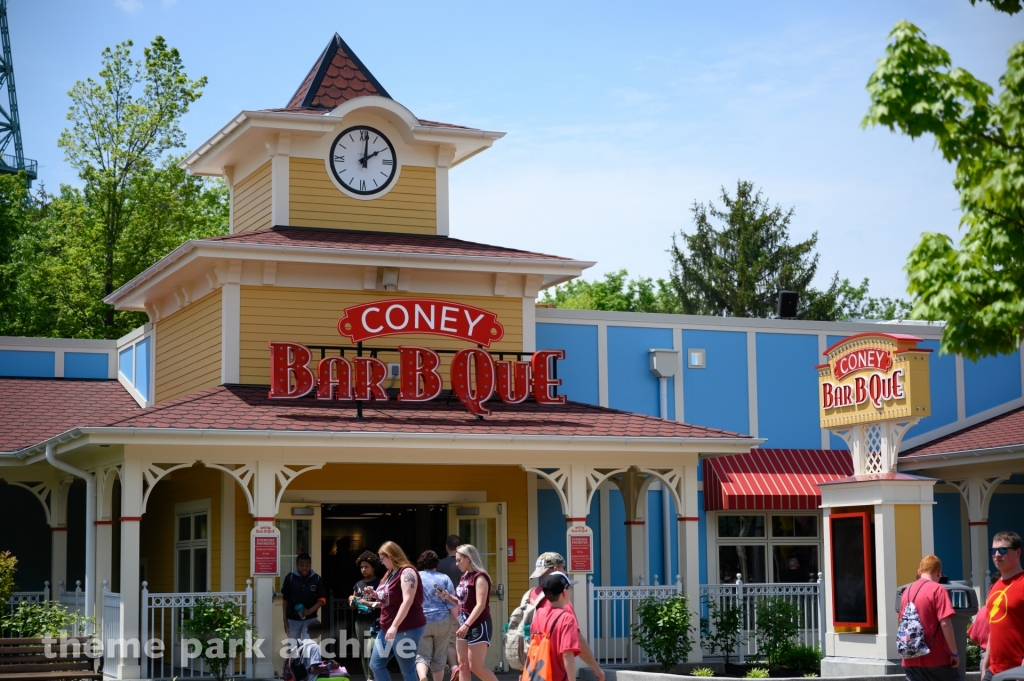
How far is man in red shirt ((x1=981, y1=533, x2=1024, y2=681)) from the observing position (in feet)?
34.4

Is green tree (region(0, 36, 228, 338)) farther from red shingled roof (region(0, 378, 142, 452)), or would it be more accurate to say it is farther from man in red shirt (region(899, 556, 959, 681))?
man in red shirt (region(899, 556, 959, 681))

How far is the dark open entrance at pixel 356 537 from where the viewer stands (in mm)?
21984

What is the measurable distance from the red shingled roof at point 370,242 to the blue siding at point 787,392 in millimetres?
4970

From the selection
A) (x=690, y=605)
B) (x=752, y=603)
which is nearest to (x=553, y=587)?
(x=690, y=605)

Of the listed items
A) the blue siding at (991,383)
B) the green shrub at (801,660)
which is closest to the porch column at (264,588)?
the green shrub at (801,660)

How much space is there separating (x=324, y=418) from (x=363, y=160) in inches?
212

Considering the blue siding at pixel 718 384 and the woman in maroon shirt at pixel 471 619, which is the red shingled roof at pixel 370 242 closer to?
the blue siding at pixel 718 384

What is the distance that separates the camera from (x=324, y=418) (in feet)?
59.6

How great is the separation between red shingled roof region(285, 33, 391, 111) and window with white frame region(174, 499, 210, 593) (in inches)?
258

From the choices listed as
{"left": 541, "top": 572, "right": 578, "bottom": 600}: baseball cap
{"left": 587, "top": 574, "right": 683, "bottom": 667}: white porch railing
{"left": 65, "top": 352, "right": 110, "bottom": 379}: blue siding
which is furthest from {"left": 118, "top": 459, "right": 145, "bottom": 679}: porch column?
{"left": 65, "top": 352, "right": 110, "bottom": 379}: blue siding

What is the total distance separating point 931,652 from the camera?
38.4 ft

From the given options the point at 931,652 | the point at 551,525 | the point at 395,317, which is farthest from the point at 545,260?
the point at 931,652

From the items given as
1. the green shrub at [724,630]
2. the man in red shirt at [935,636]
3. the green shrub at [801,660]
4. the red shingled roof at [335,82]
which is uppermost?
the red shingled roof at [335,82]

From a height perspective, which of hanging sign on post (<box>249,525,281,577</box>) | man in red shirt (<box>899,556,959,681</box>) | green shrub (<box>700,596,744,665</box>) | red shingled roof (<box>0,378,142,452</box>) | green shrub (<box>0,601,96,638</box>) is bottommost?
green shrub (<box>700,596,744,665</box>)
